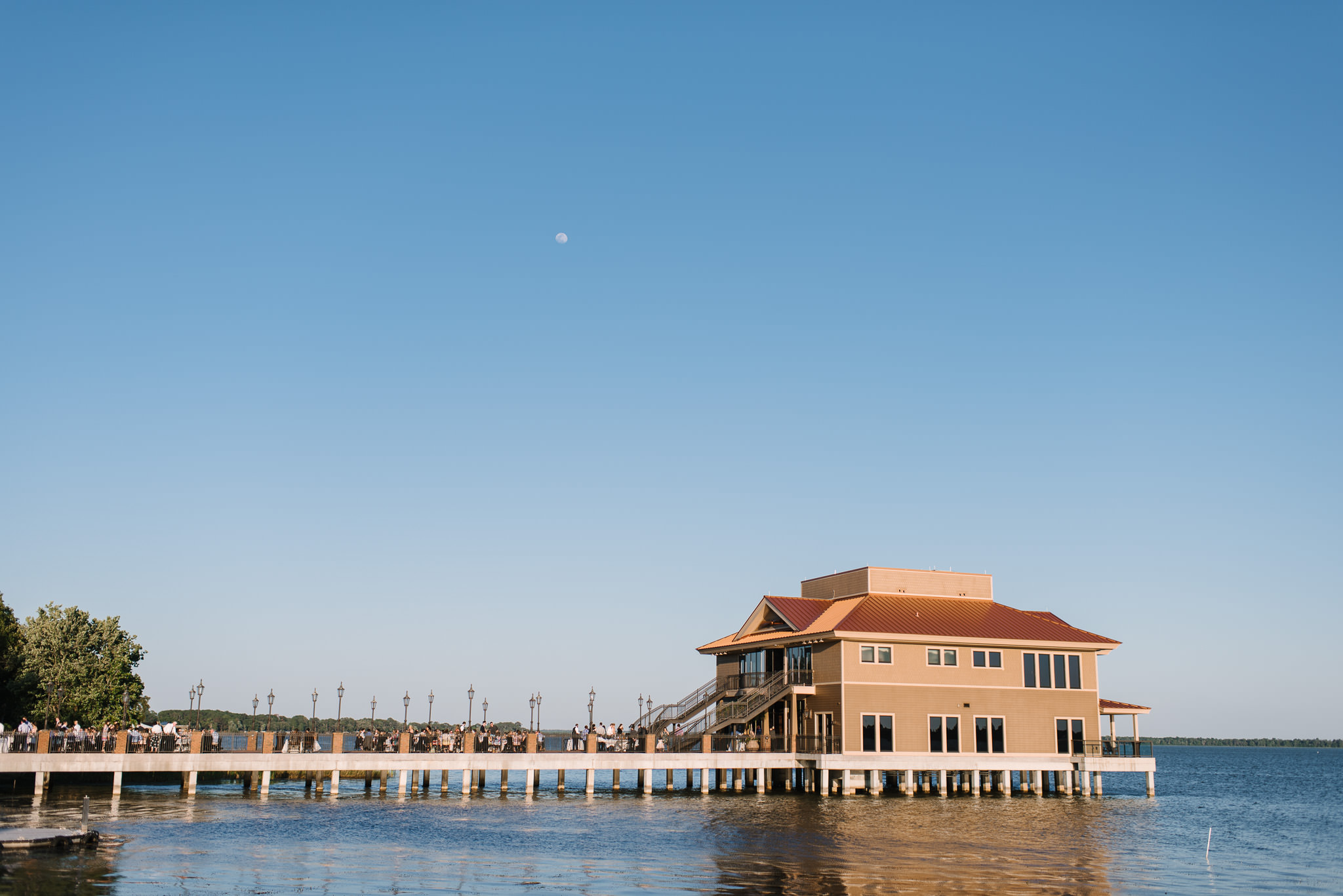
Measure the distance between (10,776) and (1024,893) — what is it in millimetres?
42704

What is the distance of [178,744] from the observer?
4866 cm

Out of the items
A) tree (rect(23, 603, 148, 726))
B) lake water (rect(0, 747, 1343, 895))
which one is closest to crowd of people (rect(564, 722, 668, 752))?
lake water (rect(0, 747, 1343, 895))

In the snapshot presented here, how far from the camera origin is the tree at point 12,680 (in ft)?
191

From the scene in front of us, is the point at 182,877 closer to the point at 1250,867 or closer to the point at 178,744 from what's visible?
the point at 178,744

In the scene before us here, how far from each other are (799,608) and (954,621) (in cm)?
812

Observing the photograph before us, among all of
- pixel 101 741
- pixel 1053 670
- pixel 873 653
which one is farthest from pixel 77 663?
pixel 1053 670

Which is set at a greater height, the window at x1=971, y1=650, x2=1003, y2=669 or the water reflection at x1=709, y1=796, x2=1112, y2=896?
the window at x1=971, y1=650, x2=1003, y2=669

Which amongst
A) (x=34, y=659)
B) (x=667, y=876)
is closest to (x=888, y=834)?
(x=667, y=876)

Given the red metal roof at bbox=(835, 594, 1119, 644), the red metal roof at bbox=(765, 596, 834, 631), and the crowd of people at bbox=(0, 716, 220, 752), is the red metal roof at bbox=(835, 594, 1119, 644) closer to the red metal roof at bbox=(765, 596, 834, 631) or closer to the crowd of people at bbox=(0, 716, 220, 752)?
the red metal roof at bbox=(765, 596, 834, 631)

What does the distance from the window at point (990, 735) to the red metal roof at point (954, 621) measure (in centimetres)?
401

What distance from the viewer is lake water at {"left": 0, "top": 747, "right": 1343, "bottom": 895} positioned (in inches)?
1164

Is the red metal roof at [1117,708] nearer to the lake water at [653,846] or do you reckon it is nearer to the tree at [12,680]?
the lake water at [653,846]

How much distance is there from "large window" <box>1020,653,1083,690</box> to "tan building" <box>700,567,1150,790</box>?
2.3 inches

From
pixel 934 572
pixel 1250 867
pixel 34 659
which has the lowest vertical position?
pixel 1250 867
